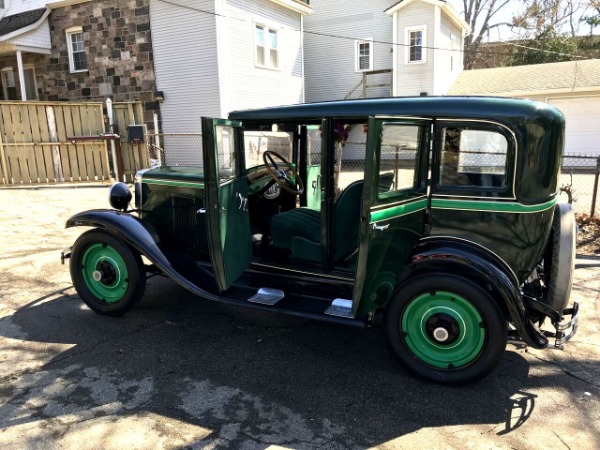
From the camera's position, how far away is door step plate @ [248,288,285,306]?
3.68m

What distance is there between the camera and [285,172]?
452 cm

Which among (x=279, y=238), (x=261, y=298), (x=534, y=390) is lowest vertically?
(x=534, y=390)

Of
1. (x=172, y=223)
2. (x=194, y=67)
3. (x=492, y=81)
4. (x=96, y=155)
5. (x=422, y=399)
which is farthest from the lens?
(x=492, y=81)

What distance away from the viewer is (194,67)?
1448 centimetres

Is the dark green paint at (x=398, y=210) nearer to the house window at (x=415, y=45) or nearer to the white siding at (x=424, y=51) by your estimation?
the white siding at (x=424, y=51)

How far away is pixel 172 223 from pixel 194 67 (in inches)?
442

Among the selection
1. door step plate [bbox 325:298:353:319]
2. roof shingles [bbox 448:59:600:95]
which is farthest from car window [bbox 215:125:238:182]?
roof shingles [bbox 448:59:600:95]

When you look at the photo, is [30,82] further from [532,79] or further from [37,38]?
[532,79]

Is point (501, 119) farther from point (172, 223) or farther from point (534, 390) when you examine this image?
point (172, 223)

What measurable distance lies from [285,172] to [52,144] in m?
9.50

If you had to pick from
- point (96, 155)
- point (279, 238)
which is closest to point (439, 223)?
point (279, 238)

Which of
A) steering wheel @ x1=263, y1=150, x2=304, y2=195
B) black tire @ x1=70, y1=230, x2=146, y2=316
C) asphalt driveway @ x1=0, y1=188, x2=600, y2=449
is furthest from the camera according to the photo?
steering wheel @ x1=263, y1=150, x2=304, y2=195

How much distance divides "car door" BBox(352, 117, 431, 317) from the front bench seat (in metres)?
0.52

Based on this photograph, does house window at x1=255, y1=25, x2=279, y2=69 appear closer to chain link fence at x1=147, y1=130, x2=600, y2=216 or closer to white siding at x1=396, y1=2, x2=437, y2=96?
chain link fence at x1=147, y1=130, x2=600, y2=216
